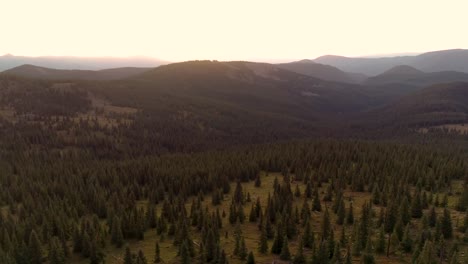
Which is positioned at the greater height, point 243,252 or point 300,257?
point 300,257

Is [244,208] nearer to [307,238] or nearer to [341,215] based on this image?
[341,215]

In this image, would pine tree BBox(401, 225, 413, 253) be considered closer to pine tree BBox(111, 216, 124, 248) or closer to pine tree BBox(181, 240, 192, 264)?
pine tree BBox(181, 240, 192, 264)

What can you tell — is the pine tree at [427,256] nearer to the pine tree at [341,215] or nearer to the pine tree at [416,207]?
the pine tree at [416,207]

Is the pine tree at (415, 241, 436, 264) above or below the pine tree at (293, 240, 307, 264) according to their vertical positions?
above

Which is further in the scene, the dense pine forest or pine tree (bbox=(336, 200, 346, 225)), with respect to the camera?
pine tree (bbox=(336, 200, 346, 225))

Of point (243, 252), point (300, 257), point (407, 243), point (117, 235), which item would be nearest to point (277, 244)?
point (243, 252)

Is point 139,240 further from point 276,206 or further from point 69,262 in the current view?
point 276,206

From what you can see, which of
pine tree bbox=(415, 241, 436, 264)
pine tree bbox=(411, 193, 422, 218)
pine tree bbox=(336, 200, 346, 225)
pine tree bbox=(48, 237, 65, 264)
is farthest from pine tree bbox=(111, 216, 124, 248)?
pine tree bbox=(411, 193, 422, 218)

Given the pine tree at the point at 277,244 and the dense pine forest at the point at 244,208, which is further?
the pine tree at the point at 277,244

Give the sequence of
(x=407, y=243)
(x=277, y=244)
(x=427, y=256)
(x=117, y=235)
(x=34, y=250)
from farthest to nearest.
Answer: (x=117, y=235), (x=277, y=244), (x=34, y=250), (x=407, y=243), (x=427, y=256)

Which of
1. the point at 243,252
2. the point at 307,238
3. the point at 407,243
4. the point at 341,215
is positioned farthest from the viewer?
the point at 341,215

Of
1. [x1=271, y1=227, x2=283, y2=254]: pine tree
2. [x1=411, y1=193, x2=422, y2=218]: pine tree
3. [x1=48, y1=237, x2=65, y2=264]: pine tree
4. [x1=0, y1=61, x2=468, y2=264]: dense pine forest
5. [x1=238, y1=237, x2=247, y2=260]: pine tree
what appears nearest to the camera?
[x1=48, y1=237, x2=65, y2=264]: pine tree

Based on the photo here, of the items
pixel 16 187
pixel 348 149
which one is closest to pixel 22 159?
pixel 16 187

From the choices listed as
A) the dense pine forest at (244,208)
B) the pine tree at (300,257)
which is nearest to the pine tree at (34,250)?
the dense pine forest at (244,208)
